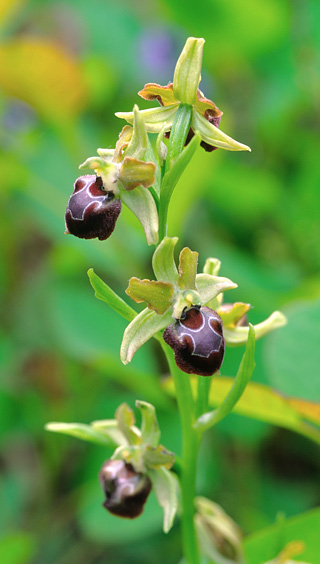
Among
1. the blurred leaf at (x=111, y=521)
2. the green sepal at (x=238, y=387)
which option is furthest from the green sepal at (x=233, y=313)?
the blurred leaf at (x=111, y=521)

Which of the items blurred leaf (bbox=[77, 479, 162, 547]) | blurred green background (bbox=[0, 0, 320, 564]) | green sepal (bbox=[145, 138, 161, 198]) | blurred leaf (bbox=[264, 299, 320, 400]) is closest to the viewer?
green sepal (bbox=[145, 138, 161, 198])

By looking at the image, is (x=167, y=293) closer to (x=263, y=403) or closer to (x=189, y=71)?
(x=189, y=71)

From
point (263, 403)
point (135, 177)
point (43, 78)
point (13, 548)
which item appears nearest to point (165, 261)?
point (135, 177)

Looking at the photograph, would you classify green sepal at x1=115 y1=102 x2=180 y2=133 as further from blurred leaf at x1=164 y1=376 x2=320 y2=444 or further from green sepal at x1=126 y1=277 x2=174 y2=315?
blurred leaf at x1=164 y1=376 x2=320 y2=444

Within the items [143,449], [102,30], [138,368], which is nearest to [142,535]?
[138,368]

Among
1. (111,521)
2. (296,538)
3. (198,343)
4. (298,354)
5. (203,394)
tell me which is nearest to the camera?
(198,343)

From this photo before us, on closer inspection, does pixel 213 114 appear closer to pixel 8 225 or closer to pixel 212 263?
pixel 212 263

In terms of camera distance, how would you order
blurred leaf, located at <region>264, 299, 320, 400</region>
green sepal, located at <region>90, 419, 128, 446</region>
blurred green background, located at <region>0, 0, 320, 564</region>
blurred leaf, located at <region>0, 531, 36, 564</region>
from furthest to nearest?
blurred green background, located at <region>0, 0, 320, 564</region>, blurred leaf, located at <region>0, 531, 36, 564</region>, blurred leaf, located at <region>264, 299, 320, 400</region>, green sepal, located at <region>90, 419, 128, 446</region>

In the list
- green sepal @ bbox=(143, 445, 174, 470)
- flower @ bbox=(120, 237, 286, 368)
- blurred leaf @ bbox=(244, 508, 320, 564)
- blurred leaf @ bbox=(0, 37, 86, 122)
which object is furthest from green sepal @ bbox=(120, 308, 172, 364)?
blurred leaf @ bbox=(0, 37, 86, 122)
